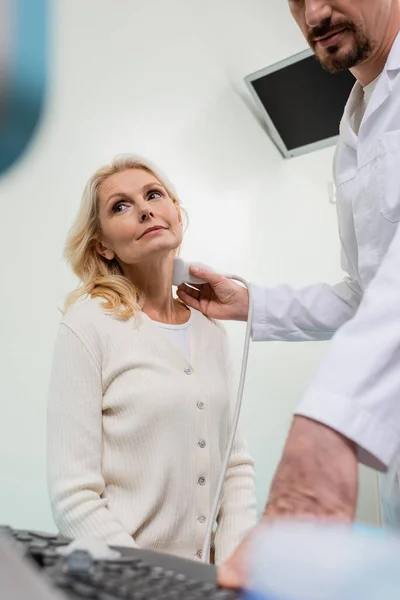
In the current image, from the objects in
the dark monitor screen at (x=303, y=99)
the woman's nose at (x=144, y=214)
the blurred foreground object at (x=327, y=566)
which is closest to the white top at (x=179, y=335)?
the woman's nose at (x=144, y=214)

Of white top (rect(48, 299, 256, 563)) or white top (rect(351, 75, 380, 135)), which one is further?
white top (rect(351, 75, 380, 135))

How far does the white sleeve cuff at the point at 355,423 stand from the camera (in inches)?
19.8

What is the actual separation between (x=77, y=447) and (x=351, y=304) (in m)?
0.59

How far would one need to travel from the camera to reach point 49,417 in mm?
1003

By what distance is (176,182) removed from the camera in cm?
178

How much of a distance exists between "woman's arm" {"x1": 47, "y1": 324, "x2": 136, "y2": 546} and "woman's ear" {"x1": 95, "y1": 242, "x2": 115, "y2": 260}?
242 millimetres

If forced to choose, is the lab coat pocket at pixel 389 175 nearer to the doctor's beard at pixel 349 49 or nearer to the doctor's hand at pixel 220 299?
the doctor's beard at pixel 349 49

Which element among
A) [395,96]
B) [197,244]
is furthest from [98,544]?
[197,244]

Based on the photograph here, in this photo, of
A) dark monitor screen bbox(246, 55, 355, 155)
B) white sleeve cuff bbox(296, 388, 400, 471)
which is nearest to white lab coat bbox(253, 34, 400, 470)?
A: white sleeve cuff bbox(296, 388, 400, 471)

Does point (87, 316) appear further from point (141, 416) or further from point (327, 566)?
point (327, 566)

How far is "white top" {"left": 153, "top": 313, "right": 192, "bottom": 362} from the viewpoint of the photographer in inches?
44.3

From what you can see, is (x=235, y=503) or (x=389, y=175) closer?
(x=389, y=175)

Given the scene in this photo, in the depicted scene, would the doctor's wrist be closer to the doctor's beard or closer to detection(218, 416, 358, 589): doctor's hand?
detection(218, 416, 358, 589): doctor's hand

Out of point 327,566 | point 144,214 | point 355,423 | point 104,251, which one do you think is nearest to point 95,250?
point 104,251
